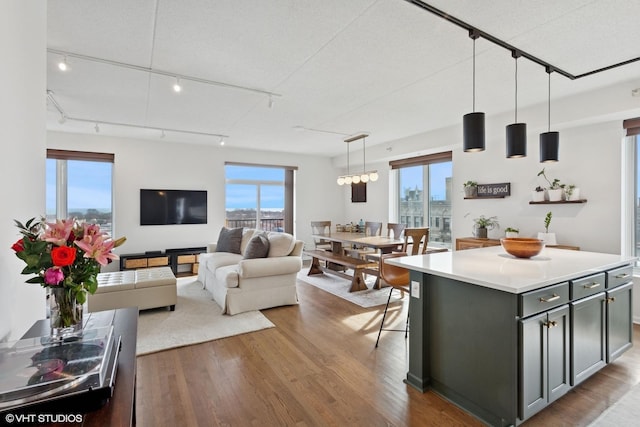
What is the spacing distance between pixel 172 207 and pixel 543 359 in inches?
246

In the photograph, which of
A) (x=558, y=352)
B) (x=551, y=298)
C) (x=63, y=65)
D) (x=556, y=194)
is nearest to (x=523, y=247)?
(x=551, y=298)

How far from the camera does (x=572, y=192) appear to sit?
391cm

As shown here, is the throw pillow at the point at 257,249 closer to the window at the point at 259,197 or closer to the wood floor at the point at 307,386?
the wood floor at the point at 307,386

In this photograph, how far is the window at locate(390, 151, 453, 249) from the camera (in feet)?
19.2

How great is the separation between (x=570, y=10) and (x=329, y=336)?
10.8 ft

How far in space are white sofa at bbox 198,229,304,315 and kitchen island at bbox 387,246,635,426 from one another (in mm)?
1989

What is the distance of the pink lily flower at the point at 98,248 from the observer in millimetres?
1097

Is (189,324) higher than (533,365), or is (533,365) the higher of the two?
(533,365)

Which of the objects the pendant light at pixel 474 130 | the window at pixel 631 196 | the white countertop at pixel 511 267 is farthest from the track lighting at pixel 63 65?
the window at pixel 631 196

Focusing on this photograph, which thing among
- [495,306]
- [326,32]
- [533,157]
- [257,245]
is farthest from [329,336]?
[533,157]

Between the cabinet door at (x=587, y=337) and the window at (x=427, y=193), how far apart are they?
11.6 ft

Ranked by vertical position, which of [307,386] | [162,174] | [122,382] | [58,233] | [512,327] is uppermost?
[162,174]

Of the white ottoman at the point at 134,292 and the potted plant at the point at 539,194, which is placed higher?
the potted plant at the point at 539,194

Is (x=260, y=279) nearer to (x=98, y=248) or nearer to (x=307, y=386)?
(x=307, y=386)
